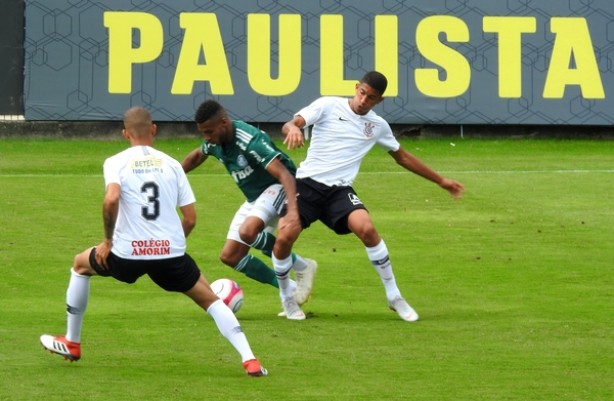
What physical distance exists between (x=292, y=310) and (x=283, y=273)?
1.09 ft

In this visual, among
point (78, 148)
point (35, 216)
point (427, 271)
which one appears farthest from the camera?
point (78, 148)

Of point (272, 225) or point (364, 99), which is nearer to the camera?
point (364, 99)

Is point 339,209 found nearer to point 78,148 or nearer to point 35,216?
point 35,216

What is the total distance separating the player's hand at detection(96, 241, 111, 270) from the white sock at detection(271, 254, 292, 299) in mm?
2729

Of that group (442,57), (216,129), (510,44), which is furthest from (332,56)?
(216,129)

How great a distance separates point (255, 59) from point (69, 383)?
65.0 ft

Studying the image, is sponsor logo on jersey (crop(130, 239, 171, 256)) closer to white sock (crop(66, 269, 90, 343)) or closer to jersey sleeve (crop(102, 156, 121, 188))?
jersey sleeve (crop(102, 156, 121, 188))

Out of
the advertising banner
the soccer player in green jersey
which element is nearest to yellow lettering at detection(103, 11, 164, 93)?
the advertising banner

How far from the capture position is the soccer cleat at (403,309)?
12234mm

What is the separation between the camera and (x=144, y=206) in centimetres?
974

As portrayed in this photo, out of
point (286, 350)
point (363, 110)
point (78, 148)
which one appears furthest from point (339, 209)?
point (78, 148)

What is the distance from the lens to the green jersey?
1195 centimetres

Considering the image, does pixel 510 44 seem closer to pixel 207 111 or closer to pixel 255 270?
pixel 255 270

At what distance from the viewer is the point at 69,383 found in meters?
9.60
